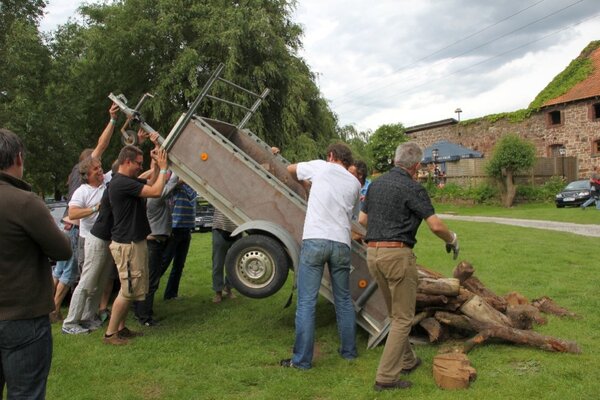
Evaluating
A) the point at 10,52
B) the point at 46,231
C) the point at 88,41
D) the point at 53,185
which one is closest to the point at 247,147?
the point at 46,231

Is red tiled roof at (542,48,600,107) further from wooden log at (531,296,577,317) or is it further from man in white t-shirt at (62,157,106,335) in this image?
man in white t-shirt at (62,157,106,335)

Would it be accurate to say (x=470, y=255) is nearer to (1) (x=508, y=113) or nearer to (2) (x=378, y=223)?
(2) (x=378, y=223)

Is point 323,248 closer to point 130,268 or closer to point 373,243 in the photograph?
point 373,243

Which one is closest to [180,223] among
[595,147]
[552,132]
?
[595,147]

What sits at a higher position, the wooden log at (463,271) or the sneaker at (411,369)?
the wooden log at (463,271)

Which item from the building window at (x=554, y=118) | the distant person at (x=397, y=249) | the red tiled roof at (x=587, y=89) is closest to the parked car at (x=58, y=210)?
the distant person at (x=397, y=249)

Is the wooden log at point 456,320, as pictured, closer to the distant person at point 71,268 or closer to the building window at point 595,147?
the distant person at point 71,268

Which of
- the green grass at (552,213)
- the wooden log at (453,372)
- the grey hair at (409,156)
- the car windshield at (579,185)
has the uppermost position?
the grey hair at (409,156)

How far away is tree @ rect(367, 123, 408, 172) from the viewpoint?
4503 cm

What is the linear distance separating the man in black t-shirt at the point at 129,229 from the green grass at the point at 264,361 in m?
0.41

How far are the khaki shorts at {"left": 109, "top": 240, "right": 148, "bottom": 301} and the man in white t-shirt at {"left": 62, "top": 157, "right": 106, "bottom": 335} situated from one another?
0.57 meters

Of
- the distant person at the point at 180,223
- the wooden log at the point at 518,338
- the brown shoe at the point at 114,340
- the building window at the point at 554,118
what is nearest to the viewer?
the wooden log at the point at 518,338

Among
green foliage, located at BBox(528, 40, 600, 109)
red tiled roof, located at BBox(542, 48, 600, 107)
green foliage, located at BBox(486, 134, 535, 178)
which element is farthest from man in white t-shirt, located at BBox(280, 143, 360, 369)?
green foliage, located at BBox(528, 40, 600, 109)

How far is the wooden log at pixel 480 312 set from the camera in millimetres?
5133
